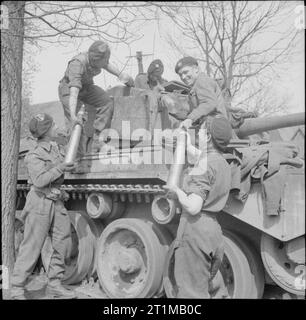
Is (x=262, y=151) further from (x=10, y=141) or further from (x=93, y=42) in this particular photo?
(x=10, y=141)

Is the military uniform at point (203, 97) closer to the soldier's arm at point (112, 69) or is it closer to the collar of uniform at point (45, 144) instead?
the soldier's arm at point (112, 69)

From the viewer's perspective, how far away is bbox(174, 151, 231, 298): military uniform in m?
3.87

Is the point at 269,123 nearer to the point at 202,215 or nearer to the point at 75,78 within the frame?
the point at 202,215

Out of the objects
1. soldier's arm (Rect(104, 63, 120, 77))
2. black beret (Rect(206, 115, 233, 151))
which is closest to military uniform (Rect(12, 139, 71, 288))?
soldier's arm (Rect(104, 63, 120, 77))

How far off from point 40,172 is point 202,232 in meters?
1.88

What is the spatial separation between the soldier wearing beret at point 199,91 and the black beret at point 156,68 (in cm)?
86

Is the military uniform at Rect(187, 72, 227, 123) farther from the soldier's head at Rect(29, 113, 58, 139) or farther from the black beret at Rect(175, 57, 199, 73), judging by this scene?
the soldier's head at Rect(29, 113, 58, 139)

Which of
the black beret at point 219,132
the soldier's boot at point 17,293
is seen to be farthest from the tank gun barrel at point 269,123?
the soldier's boot at point 17,293

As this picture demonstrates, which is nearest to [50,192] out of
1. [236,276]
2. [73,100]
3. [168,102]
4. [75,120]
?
[75,120]

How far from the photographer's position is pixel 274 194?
14.0ft

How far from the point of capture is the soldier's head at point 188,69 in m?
5.06

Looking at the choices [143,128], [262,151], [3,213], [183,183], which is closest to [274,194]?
[262,151]

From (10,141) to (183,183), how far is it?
7.66 feet
